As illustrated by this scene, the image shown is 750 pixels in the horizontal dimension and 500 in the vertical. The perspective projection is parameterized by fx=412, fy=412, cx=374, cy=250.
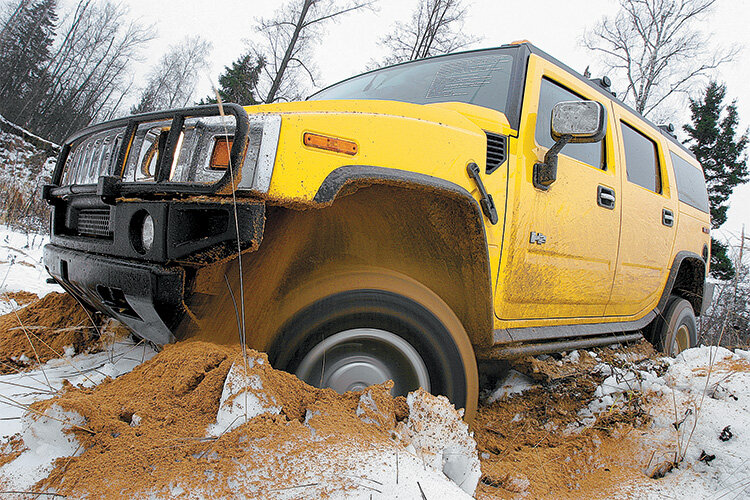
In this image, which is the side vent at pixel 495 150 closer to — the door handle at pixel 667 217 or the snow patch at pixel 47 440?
the snow patch at pixel 47 440

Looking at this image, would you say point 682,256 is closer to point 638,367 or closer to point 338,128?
point 638,367

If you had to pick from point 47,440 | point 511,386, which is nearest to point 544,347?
point 511,386

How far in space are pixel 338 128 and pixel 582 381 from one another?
2.15 metres

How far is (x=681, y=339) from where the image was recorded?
4.19 meters

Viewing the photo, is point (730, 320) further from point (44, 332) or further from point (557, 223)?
point (44, 332)

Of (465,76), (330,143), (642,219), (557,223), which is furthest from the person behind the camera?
(642,219)

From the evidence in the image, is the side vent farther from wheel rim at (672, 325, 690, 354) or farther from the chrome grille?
wheel rim at (672, 325, 690, 354)

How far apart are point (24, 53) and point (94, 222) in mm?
43044

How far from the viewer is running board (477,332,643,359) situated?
2100 millimetres

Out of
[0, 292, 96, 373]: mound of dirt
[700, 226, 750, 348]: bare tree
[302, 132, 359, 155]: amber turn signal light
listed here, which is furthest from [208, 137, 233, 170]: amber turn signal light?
[700, 226, 750, 348]: bare tree

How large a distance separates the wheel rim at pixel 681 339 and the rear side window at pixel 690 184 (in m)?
1.27

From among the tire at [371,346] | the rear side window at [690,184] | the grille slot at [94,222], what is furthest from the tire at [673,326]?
the grille slot at [94,222]

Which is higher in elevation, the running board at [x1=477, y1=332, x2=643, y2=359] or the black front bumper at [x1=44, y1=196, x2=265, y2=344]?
the black front bumper at [x1=44, y1=196, x2=265, y2=344]

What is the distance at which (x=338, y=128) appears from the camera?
1.47 meters
